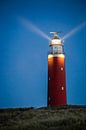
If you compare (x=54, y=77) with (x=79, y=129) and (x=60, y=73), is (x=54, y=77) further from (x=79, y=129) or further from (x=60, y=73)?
(x=79, y=129)

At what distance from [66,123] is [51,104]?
13.3 meters

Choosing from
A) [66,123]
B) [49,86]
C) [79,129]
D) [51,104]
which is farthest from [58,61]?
[79,129]

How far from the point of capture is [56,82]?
25.7 meters

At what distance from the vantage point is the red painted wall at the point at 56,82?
84.2ft

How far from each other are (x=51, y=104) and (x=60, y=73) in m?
3.17

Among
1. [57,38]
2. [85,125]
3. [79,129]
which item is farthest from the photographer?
[57,38]

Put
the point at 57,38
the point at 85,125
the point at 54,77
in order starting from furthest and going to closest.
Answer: the point at 57,38, the point at 54,77, the point at 85,125

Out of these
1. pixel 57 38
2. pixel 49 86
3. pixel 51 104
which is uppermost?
pixel 57 38

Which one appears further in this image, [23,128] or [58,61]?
[58,61]

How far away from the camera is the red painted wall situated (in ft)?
84.2

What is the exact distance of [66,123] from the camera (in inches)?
510

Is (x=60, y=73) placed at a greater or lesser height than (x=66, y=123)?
greater

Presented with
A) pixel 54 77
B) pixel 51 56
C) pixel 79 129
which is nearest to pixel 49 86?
pixel 54 77

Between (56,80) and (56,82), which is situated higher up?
(56,80)
